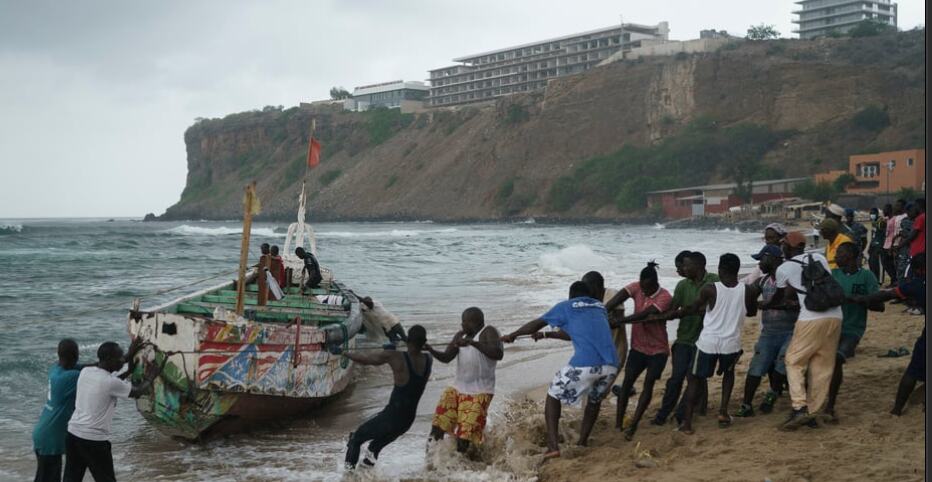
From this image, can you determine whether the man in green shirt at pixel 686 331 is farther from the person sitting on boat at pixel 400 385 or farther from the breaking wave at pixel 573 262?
the breaking wave at pixel 573 262

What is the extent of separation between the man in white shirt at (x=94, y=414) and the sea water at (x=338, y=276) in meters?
1.69

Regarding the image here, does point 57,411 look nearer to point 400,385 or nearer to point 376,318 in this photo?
point 400,385

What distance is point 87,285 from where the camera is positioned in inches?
1072


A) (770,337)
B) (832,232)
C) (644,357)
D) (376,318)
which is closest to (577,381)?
(644,357)

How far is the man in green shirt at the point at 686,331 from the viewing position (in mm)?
6902

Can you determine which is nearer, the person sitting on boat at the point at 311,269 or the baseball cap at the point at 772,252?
the baseball cap at the point at 772,252

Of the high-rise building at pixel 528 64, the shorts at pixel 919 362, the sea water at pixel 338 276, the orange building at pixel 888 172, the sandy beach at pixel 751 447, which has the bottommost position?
the sea water at pixel 338 276

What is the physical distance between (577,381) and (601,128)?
282 ft

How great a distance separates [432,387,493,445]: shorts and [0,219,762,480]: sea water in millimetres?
276

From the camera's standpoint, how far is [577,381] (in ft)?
21.4

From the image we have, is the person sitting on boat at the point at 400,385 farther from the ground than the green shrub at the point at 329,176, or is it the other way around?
the green shrub at the point at 329,176

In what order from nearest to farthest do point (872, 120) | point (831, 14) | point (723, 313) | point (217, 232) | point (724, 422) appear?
point (723, 313), point (724, 422), point (872, 120), point (217, 232), point (831, 14)

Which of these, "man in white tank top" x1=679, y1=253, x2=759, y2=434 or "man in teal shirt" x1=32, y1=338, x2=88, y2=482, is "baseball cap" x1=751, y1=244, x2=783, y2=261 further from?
"man in teal shirt" x1=32, y1=338, x2=88, y2=482

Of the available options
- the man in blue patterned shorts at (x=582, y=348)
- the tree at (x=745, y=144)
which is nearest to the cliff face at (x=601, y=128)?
the tree at (x=745, y=144)
